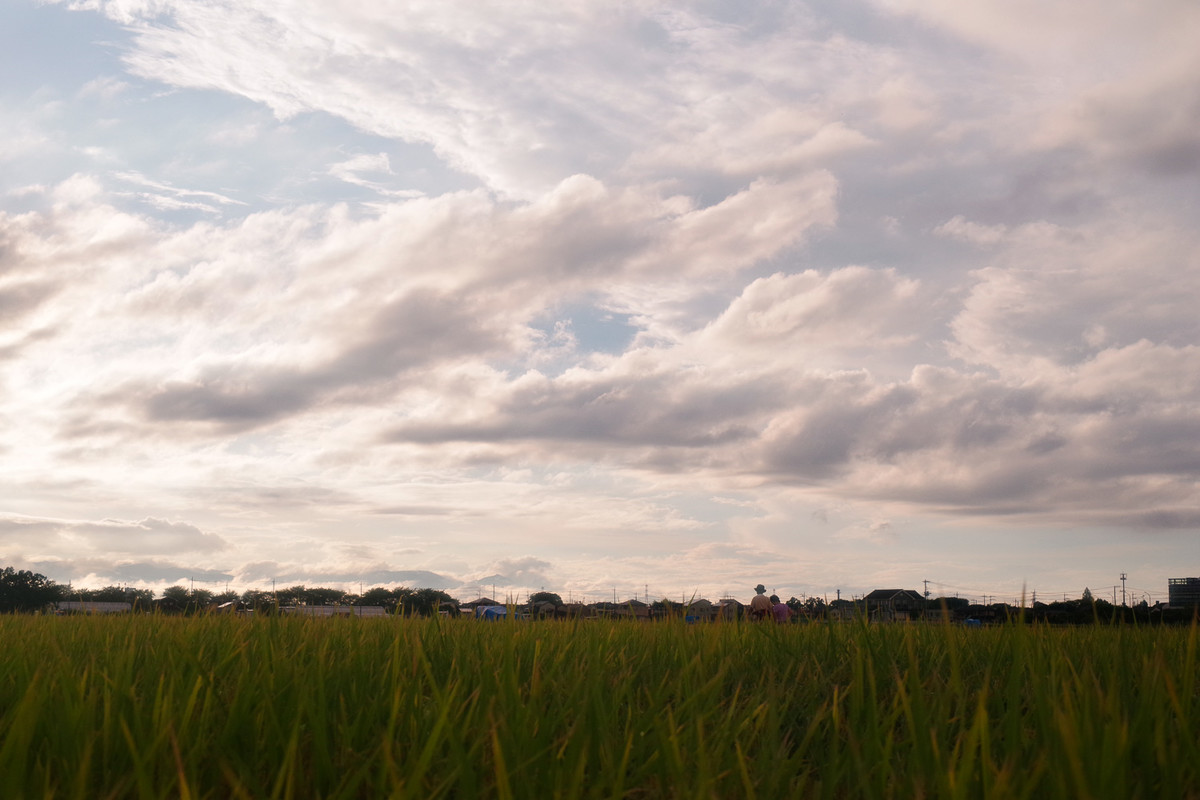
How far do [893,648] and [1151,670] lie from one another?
6.31ft

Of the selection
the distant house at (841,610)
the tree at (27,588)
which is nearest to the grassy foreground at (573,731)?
the distant house at (841,610)

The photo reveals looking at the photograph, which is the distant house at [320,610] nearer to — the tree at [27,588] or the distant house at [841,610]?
the distant house at [841,610]

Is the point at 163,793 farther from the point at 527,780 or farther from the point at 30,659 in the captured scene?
the point at 30,659

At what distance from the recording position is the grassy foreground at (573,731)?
2600 mm

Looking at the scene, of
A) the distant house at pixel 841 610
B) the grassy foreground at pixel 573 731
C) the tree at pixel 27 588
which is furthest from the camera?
the tree at pixel 27 588

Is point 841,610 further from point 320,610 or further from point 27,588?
point 27,588

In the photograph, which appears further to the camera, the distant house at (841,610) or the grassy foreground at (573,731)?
the distant house at (841,610)

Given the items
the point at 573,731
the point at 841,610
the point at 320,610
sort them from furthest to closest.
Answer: the point at 320,610
the point at 841,610
the point at 573,731

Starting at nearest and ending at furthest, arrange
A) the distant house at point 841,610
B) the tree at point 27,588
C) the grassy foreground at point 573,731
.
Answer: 1. the grassy foreground at point 573,731
2. the distant house at point 841,610
3. the tree at point 27,588

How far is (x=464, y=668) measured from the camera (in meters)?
4.59

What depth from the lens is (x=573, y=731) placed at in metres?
3.11

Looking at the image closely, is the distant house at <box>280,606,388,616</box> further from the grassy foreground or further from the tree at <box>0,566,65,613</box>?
the tree at <box>0,566,65,613</box>

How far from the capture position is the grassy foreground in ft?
8.53

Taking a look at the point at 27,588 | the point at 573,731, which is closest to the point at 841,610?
the point at 573,731
